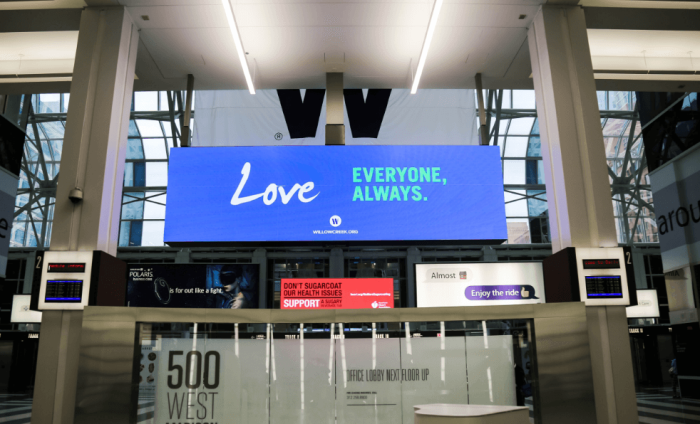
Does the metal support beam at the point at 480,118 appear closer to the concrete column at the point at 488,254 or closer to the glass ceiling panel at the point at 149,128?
the concrete column at the point at 488,254

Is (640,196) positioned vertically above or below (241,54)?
above

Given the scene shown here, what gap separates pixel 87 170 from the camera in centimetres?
672

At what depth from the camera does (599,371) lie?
19.8 feet

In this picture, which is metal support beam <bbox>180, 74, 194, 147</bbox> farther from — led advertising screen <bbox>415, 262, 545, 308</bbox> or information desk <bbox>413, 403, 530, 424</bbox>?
information desk <bbox>413, 403, 530, 424</bbox>

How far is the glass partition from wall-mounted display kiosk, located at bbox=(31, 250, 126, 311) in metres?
0.87

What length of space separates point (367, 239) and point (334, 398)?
360 centimetres

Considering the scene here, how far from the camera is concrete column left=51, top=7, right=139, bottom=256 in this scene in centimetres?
652

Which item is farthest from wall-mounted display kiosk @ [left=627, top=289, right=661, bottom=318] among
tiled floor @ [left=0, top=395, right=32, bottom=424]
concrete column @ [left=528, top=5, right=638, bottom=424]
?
tiled floor @ [left=0, top=395, right=32, bottom=424]

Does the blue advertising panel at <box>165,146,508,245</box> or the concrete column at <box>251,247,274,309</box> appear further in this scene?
the concrete column at <box>251,247,274,309</box>

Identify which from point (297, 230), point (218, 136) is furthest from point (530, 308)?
point (218, 136)

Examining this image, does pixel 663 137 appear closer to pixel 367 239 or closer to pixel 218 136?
pixel 367 239

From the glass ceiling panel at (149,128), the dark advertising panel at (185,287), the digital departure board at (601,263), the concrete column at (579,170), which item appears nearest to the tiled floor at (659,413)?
the dark advertising panel at (185,287)

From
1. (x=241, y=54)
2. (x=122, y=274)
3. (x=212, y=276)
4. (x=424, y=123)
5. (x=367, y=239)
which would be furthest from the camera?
(x=424, y=123)

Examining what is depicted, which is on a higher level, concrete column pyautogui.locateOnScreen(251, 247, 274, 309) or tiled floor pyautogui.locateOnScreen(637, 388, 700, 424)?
concrete column pyautogui.locateOnScreen(251, 247, 274, 309)
